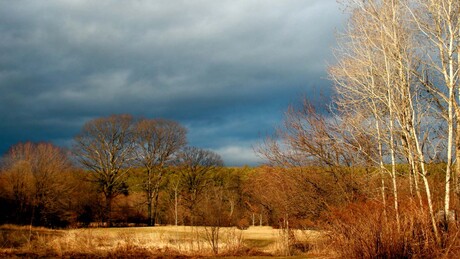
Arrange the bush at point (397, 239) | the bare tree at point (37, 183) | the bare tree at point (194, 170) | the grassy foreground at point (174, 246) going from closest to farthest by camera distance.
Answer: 1. the bush at point (397, 239)
2. the grassy foreground at point (174, 246)
3. the bare tree at point (37, 183)
4. the bare tree at point (194, 170)

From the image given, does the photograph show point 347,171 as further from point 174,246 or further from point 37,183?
point 37,183

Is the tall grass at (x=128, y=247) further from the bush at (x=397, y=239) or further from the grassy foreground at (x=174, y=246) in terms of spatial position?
the bush at (x=397, y=239)

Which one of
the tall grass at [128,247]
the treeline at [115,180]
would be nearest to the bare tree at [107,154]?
the treeline at [115,180]

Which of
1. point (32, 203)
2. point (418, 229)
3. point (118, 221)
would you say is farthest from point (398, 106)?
point (118, 221)

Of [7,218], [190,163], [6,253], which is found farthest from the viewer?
[190,163]

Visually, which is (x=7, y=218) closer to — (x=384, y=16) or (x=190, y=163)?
(x=190, y=163)

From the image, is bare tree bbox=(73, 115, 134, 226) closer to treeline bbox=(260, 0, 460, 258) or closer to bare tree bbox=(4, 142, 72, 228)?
bare tree bbox=(4, 142, 72, 228)

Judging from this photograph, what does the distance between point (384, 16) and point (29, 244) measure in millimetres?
19518

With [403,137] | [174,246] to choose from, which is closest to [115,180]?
[174,246]

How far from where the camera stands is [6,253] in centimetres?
2062

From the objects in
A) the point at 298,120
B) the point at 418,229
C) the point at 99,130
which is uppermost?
the point at 99,130

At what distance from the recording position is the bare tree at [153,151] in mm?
53469

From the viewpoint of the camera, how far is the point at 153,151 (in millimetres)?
53688

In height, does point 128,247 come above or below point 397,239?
below
